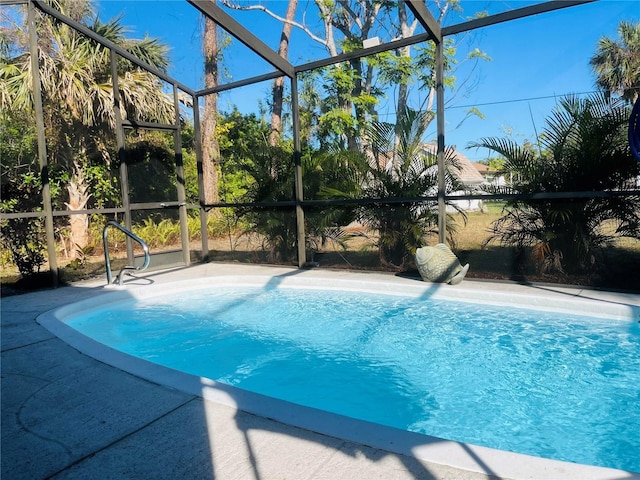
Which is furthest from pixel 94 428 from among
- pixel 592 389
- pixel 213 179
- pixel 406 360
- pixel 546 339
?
pixel 213 179

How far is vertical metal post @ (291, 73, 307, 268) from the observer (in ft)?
21.3

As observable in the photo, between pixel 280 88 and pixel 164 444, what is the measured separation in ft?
37.5

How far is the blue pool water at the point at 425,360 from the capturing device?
8.57ft

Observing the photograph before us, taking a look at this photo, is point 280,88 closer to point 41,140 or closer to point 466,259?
point 41,140

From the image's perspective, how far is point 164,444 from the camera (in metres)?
1.97

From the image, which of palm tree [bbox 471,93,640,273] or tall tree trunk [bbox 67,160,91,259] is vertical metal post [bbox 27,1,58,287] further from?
palm tree [bbox 471,93,640,273]

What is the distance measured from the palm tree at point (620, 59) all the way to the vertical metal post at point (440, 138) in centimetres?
206

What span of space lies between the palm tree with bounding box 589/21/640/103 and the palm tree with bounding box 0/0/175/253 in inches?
273

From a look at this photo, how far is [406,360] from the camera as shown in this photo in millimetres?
3674

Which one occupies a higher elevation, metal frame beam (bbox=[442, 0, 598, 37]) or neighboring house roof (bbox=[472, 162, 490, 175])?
metal frame beam (bbox=[442, 0, 598, 37])

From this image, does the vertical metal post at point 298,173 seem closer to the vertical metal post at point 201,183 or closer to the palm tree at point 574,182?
the vertical metal post at point 201,183

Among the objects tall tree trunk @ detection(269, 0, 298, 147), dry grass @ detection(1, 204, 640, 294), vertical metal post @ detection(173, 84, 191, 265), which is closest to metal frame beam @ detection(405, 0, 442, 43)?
dry grass @ detection(1, 204, 640, 294)

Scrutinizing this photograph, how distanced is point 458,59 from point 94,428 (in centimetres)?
1336

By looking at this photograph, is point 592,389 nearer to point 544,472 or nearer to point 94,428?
point 544,472
